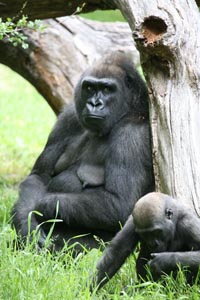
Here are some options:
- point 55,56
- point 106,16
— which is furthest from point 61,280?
point 106,16

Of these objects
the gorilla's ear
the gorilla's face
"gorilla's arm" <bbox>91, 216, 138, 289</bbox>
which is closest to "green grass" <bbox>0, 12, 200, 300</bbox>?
"gorilla's arm" <bbox>91, 216, 138, 289</bbox>

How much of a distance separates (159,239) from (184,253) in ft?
0.51

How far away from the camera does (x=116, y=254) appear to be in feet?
13.9

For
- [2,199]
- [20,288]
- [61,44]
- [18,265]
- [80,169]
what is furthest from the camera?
[61,44]

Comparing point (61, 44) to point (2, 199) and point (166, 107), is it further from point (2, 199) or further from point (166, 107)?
point (166, 107)

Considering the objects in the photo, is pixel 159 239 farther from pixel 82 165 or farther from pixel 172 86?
pixel 82 165

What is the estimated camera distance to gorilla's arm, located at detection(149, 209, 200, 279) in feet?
13.4

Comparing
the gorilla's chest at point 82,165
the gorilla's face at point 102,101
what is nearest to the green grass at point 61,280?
the gorilla's chest at point 82,165

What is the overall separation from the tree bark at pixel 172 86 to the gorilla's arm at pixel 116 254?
412 millimetres

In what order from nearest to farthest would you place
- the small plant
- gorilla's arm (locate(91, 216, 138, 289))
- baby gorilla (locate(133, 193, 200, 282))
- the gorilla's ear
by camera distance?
1. baby gorilla (locate(133, 193, 200, 282))
2. gorilla's arm (locate(91, 216, 138, 289))
3. the small plant
4. the gorilla's ear

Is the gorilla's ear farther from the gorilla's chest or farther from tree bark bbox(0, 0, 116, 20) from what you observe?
tree bark bbox(0, 0, 116, 20)

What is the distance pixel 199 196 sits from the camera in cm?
443

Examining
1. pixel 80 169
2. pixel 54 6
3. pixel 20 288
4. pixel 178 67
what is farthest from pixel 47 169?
pixel 20 288

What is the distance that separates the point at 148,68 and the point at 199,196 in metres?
0.97
